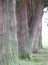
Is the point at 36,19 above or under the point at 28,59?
above

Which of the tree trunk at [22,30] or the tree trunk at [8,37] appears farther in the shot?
the tree trunk at [22,30]

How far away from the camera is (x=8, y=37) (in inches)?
370

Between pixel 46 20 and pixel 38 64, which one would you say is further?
pixel 46 20

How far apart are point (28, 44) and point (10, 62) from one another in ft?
16.5

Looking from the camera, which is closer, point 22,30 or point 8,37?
point 8,37

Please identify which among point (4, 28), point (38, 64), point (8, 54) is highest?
point (4, 28)

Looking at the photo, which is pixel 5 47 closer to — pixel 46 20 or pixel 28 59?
pixel 28 59

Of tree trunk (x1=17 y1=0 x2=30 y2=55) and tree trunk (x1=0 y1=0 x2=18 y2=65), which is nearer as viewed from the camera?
tree trunk (x1=0 y1=0 x2=18 y2=65)

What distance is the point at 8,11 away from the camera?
9.84 metres

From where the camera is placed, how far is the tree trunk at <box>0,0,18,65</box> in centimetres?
923

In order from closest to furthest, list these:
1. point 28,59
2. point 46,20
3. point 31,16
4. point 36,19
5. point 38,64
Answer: point 38,64 → point 28,59 → point 36,19 → point 31,16 → point 46,20

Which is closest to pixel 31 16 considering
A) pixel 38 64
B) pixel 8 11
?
pixel 38 64

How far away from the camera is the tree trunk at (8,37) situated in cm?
923

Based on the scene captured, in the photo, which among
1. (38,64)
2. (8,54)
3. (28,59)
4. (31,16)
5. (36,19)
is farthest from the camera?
(31,16)
